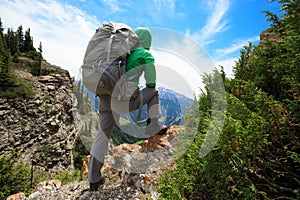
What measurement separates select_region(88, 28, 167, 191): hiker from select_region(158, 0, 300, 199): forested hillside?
0.93 meters

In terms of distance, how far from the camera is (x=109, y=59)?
2.38 meters

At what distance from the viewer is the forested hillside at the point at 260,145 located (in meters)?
1.44

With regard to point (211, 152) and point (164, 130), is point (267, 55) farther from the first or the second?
point (164, 130)

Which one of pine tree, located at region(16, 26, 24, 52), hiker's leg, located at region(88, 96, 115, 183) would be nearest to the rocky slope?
hiker's leg, located at region(88, 96, 115, 183)

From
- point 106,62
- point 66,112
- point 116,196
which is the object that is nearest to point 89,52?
point 106,62

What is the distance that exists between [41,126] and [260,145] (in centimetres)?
4740

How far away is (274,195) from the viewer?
1.53 m

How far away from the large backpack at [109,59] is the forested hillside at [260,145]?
122 centimetres

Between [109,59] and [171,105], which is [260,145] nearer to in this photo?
[171,105]

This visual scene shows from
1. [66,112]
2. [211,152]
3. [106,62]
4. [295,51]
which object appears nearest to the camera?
[295,51]

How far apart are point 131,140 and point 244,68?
2198 mm

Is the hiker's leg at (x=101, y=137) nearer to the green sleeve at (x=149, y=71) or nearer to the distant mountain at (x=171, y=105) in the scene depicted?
the distant mountain at (x=171, y=105)

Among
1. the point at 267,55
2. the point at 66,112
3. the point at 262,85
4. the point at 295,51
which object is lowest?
the point at 66,112

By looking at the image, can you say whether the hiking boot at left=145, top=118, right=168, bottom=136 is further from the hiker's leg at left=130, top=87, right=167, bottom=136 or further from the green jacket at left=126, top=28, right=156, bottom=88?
the green jacket at left=126, top=28, right=156, bottom=88
